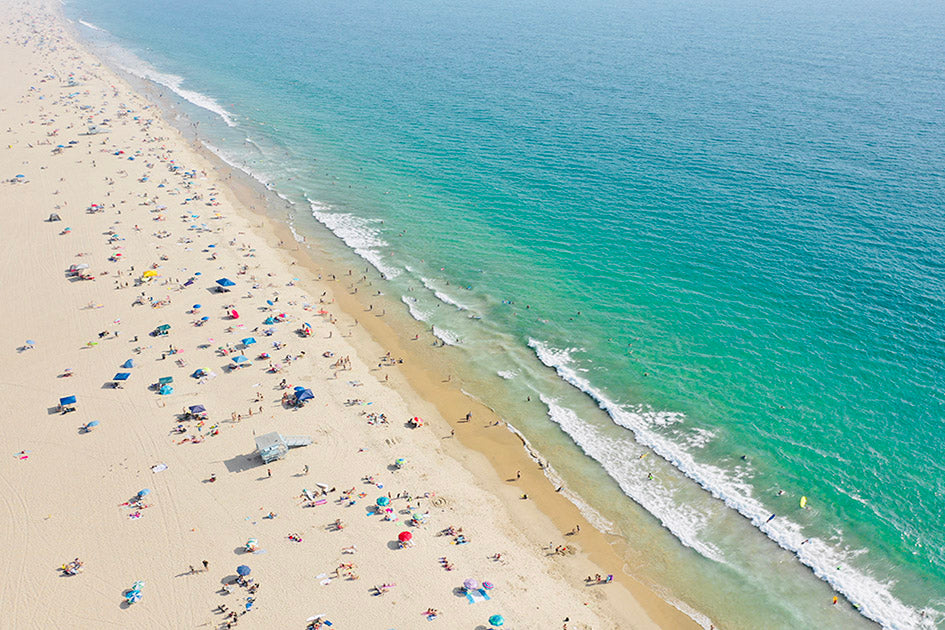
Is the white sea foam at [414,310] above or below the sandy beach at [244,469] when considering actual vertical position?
above

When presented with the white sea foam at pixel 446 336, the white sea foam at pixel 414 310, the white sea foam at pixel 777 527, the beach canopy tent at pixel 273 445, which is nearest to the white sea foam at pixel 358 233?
the white sea foam at pixel 414 310

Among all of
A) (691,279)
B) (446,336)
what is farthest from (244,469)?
(691,279)

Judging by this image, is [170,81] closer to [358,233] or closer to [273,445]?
[358,233]

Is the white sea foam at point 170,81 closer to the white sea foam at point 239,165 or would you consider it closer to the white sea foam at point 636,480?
the white sea foam at point 239,165

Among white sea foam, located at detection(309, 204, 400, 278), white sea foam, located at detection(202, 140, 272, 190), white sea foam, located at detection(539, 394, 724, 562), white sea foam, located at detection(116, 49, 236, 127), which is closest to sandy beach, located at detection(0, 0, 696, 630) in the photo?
white sea foam, located at detection(309, 204, 400, 278)

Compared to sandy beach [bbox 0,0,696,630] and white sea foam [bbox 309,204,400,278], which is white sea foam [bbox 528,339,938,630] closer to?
sandy beach [bbox 0,0,696,630]

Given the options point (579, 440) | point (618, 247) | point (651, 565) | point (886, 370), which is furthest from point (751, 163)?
point (651, 565)
